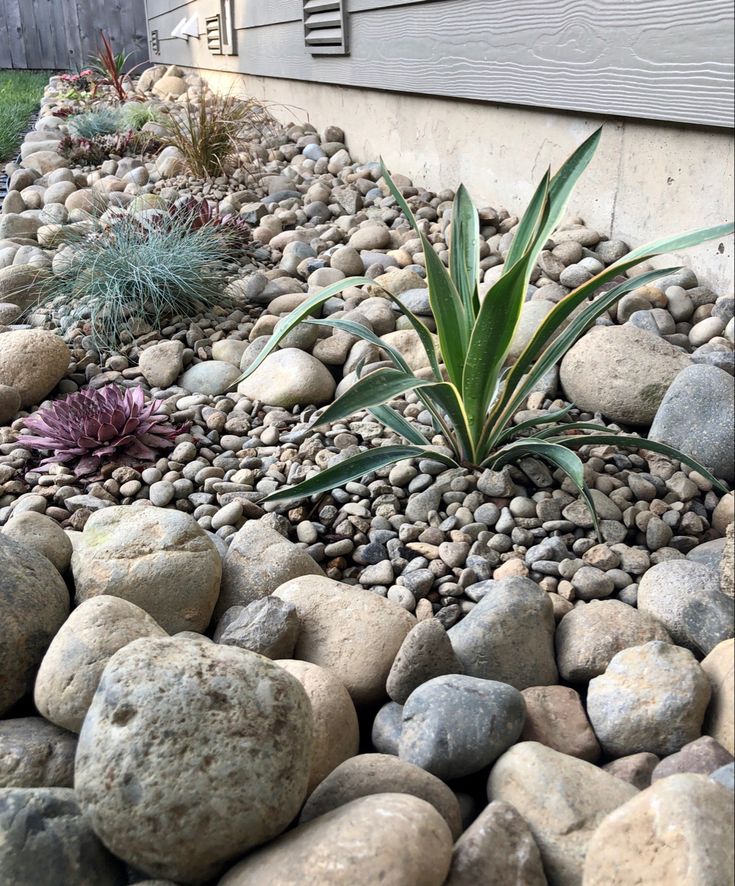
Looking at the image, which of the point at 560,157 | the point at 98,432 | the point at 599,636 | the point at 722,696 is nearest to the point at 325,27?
the point at 560,157

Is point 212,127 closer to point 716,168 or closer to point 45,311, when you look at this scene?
point 45,311

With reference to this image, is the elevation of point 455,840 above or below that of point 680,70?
below

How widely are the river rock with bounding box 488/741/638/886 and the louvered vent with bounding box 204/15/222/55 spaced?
7341 mm

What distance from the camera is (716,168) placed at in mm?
1992

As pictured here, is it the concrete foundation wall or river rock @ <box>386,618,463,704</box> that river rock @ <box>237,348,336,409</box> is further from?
river rock @ <box>386,618,463,704</box>

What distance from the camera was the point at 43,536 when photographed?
177cm

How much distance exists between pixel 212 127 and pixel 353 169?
0.81m

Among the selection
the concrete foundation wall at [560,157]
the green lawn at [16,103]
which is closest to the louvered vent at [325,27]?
the concrete foundation wall at [560,157]

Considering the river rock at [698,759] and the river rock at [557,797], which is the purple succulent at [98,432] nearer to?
the river rock at [557,797]

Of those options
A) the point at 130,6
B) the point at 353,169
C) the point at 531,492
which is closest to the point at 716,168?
the point at 531,492

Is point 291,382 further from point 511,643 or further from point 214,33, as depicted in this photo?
point 214,33

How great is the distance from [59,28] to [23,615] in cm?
1226

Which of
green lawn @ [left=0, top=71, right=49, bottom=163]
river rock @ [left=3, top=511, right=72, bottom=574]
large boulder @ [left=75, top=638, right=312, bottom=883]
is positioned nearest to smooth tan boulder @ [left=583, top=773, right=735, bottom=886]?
large boulder @ [left=75, top=638, right=312, bottom=883]

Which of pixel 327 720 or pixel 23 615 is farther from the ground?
pixel 23 615
